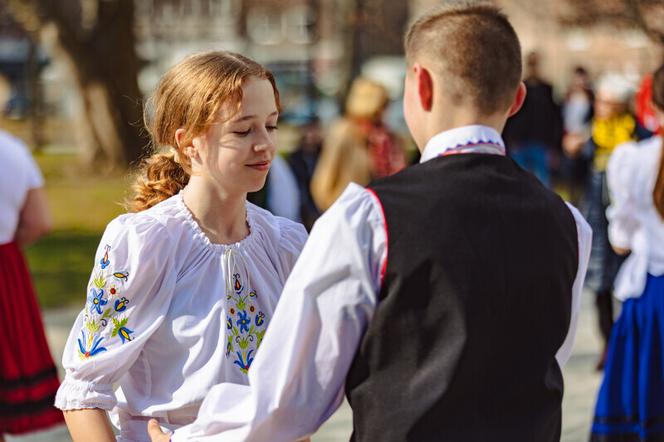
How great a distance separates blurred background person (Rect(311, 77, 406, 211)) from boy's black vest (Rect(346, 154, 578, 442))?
5.33 m

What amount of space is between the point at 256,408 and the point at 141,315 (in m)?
0.42

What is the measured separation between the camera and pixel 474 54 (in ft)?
7.00

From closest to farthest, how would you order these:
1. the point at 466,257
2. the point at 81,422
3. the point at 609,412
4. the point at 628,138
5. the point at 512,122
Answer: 1. the point at 466,257
2. the point at 81,422
3. the point at 609,412
4. the point at 628,138
5. the point at 512,122

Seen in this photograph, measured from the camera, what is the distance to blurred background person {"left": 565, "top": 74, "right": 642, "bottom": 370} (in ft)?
24.1

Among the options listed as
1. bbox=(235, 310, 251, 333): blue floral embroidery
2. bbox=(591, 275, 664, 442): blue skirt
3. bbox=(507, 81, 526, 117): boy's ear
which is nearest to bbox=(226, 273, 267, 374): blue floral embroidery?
bbox=(235, 310, 251, 333): blue floral embroidery

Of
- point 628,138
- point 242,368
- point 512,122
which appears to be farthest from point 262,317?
point 512,122

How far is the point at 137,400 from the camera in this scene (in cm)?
247

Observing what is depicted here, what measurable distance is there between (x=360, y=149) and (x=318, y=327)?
5596 mm

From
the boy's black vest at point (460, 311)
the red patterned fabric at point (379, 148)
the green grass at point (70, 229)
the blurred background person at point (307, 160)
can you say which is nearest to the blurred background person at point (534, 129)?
the blurred background person at point (307, 160)

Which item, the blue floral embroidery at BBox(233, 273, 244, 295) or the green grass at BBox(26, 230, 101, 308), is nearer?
the blue floral embroidery at BBox(233, 273, 244, 295)

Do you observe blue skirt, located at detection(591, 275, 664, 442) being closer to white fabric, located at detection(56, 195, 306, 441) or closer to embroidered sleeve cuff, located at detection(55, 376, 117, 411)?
white fabric, located at detection(56, 195, 306, 441)

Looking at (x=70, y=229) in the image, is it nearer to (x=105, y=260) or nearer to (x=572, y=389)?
Answer: (x=572, y=389)

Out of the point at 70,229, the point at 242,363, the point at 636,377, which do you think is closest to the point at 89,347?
the point at 242,363

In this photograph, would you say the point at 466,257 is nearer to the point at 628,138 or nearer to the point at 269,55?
the point at 628,138
